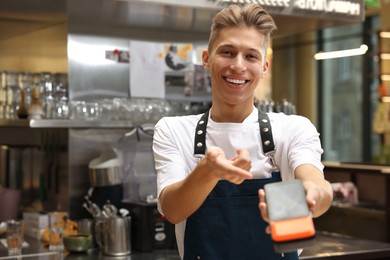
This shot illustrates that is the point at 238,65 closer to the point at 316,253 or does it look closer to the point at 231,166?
the point at 231,166

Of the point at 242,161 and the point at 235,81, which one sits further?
the point at 235,81

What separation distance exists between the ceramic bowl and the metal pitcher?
84mm

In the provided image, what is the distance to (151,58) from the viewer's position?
171 inches

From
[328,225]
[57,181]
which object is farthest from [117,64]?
[328,225]

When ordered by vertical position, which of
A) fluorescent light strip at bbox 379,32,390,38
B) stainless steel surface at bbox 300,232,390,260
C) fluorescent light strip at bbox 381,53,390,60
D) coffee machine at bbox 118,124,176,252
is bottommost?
stainless steel surface at bbox 300,232,390,260

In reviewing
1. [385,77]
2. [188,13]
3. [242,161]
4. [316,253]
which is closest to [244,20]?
[242,161]

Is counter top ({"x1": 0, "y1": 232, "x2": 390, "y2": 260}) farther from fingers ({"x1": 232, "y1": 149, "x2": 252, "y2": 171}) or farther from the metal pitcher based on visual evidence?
fingers ({"x1": 232, "y1": 149, "x2": 252, "y2": 171})

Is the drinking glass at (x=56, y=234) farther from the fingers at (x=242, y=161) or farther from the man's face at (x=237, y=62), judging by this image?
the fingers at (x=242, y=161)

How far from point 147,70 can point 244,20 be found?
2.40 metres

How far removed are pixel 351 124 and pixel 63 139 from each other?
788cm

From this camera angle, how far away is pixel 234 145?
205 cm

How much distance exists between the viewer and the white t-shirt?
2.01 metres

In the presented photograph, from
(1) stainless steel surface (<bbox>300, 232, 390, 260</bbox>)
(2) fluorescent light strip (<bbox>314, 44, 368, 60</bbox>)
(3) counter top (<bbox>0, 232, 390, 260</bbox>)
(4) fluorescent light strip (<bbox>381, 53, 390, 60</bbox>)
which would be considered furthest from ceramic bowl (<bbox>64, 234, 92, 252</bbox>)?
(2) fluorescent light strip (<bbox>314, 44, 368, 60</bbox>)

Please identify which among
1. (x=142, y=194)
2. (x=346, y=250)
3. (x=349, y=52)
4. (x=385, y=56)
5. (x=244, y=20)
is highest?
(x=349, y=52)
